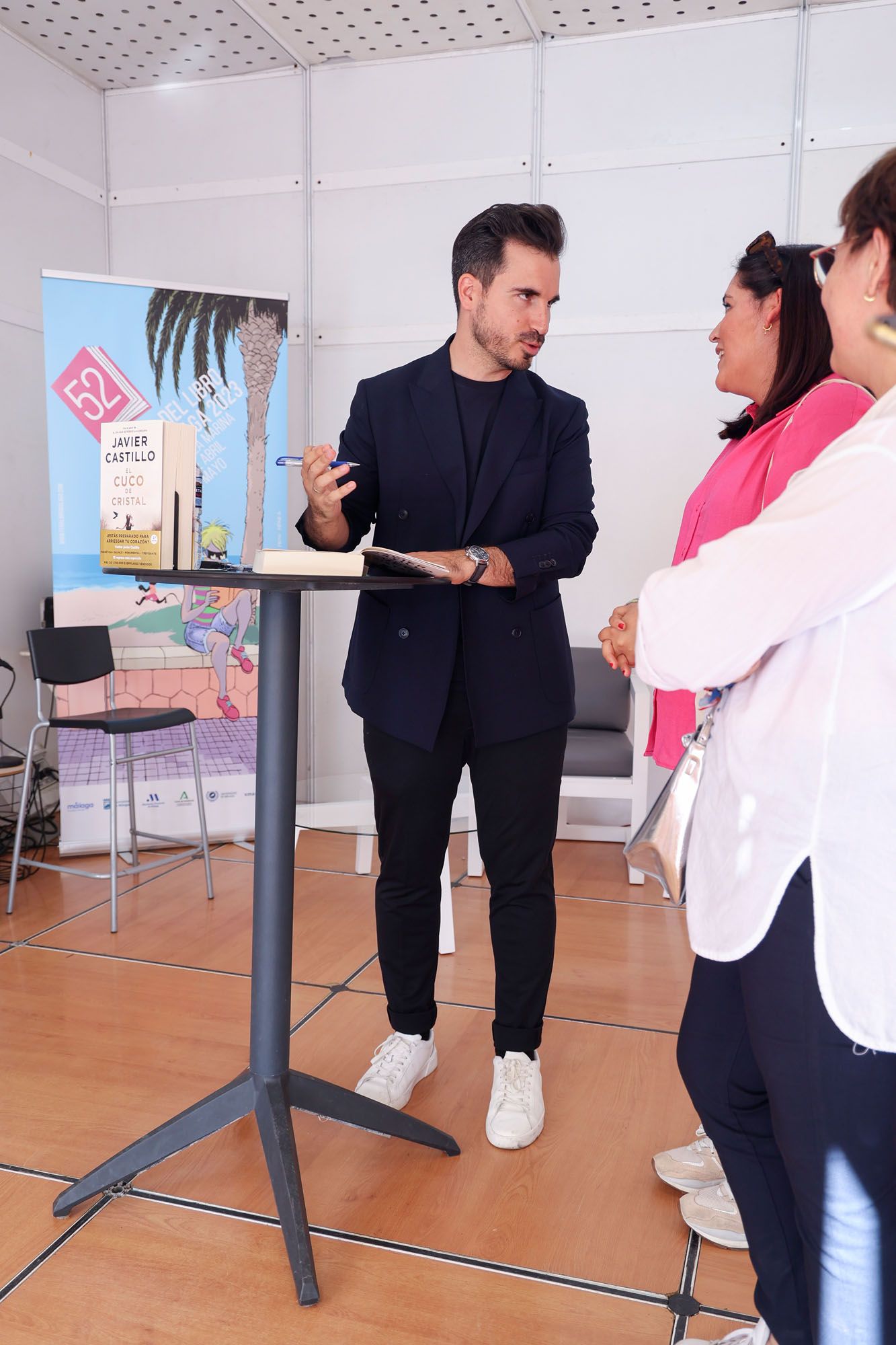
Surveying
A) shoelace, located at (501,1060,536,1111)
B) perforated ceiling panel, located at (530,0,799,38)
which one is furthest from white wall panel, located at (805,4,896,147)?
shoelace, located at (501,1060,536,1111)

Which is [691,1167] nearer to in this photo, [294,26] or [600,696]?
[600,696]

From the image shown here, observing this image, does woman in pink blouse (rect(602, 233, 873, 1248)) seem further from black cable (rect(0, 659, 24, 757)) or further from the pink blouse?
black cable (rect(0, 659, 24, 757))

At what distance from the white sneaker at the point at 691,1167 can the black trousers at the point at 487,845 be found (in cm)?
35

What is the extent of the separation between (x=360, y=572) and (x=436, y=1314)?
3.75ft

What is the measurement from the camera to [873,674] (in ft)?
2.97

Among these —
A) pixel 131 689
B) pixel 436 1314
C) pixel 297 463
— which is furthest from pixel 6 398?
pixel 436 1314

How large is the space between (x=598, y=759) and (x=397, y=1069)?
1.96m

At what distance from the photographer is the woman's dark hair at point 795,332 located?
166 cm

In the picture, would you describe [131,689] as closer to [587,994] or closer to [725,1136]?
[587,994]

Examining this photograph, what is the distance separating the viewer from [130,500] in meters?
1.48

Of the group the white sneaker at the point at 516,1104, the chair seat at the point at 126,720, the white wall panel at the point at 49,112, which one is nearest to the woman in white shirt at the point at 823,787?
the white sneaker at the point at 516,1104

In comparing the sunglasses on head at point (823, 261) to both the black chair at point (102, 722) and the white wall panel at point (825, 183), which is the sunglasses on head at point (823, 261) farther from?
the white wall panel at point (825, 183)

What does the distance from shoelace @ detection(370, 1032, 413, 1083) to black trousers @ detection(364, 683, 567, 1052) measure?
0.46ft

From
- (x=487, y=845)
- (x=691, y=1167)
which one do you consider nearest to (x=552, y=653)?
(x=487, y=845)
